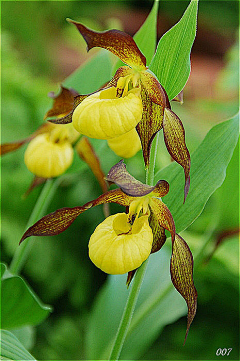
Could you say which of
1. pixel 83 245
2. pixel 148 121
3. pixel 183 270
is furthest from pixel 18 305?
pixel 83 245

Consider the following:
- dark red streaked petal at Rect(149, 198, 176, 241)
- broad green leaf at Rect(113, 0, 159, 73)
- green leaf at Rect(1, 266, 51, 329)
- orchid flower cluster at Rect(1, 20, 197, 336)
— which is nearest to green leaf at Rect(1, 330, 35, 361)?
green leaf at Rect(1, 266, 51, 329)

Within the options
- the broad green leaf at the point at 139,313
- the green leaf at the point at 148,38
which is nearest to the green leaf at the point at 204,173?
the green leaf at the point at 148,38

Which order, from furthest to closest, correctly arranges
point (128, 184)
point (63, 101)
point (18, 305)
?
1. point (63, 101)
2. point (18, 305)
3. point (128, 184)

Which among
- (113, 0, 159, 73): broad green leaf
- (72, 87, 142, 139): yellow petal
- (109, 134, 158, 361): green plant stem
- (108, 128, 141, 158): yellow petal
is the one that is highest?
(113, 0, 159, 73): broad green leaf

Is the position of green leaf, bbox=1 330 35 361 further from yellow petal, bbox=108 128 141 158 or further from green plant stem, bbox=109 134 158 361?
yellow petal, bbox=108 128 141 158

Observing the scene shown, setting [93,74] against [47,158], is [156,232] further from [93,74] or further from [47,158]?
[93,74]

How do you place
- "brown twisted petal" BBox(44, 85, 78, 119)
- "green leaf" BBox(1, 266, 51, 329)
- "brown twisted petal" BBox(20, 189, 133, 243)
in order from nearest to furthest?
1. "brown twisted petal" BBox(20, 189, 133, 243)
2. "green leaf" BBox(1, 266, 51, 329)
3. "brown twisted petal" BBox(44, 85, 78, 119)

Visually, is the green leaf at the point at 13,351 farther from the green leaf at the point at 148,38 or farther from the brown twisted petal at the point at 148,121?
the green leaf at the point at 148,38
